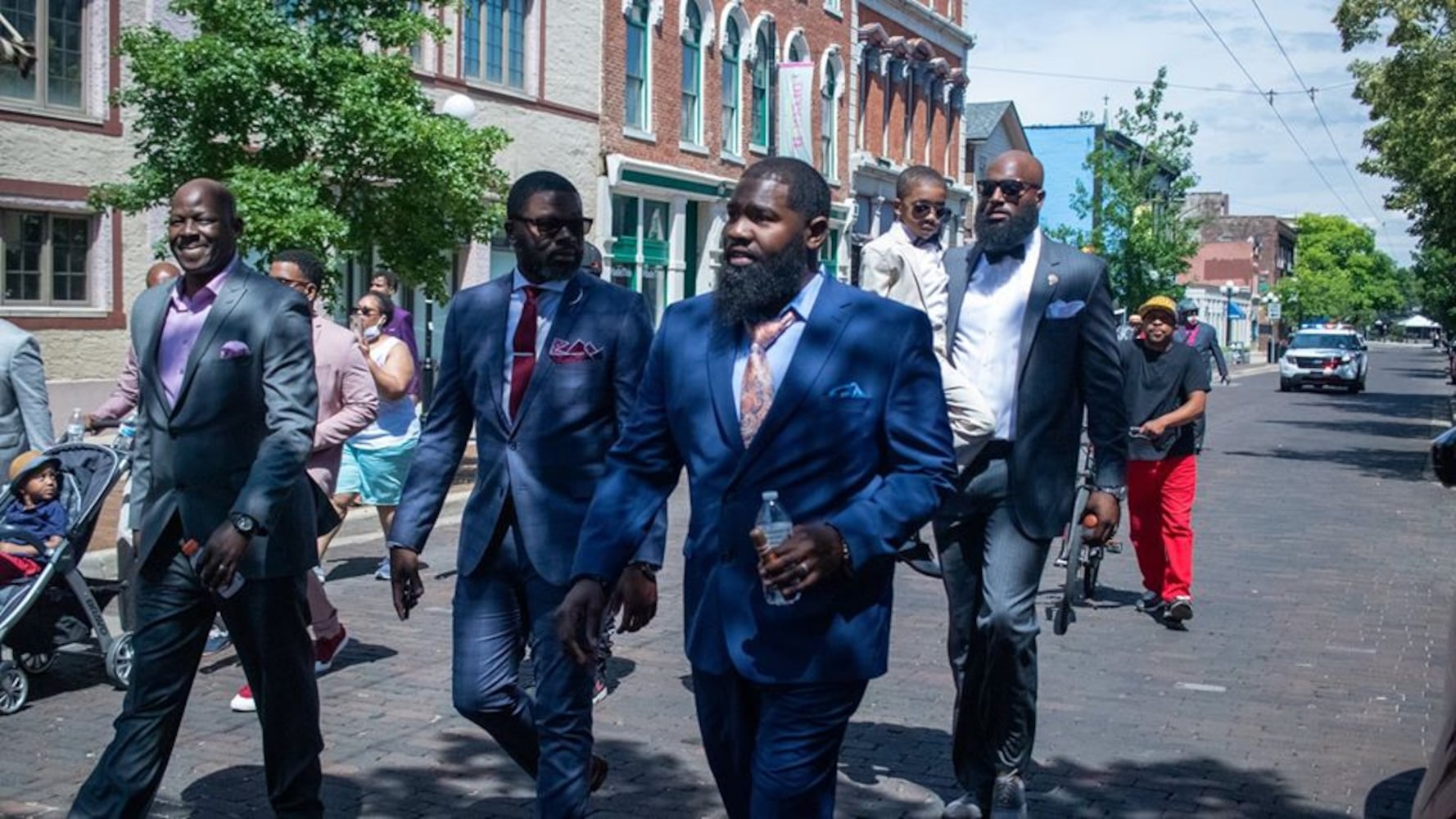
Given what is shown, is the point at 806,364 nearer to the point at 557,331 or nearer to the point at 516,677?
the point at 557,331

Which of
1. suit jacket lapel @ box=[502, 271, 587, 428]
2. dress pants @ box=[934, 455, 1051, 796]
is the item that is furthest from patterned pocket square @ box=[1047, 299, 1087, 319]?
suit jacket lapel @ box=[502, 271, 587, 428]

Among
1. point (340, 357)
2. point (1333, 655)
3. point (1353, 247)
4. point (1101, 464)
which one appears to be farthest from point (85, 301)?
point (1353, 247)

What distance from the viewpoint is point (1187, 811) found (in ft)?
19.2

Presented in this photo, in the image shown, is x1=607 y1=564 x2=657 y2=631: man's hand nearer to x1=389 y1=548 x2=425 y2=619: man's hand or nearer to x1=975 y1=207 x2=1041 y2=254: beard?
x1=389 y1=548 x2=425 y2=619: man's hand

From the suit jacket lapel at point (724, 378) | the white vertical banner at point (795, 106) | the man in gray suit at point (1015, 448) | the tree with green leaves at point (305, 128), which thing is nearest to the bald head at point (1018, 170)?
the man in gray suit at point (1015, 448)

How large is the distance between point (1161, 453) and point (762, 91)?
990 inches

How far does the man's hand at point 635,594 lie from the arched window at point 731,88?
2926cm

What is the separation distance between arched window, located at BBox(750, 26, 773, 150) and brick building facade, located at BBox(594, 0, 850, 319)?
0.11 feet

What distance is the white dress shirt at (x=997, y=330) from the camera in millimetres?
5375

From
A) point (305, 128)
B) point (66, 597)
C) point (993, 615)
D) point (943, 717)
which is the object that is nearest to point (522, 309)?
point (993, 615)

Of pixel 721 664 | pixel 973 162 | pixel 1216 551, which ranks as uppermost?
pixel 973 162

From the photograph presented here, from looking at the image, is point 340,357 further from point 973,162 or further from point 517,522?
point 973,162

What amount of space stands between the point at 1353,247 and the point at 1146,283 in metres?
121

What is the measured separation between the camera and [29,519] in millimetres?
7203
